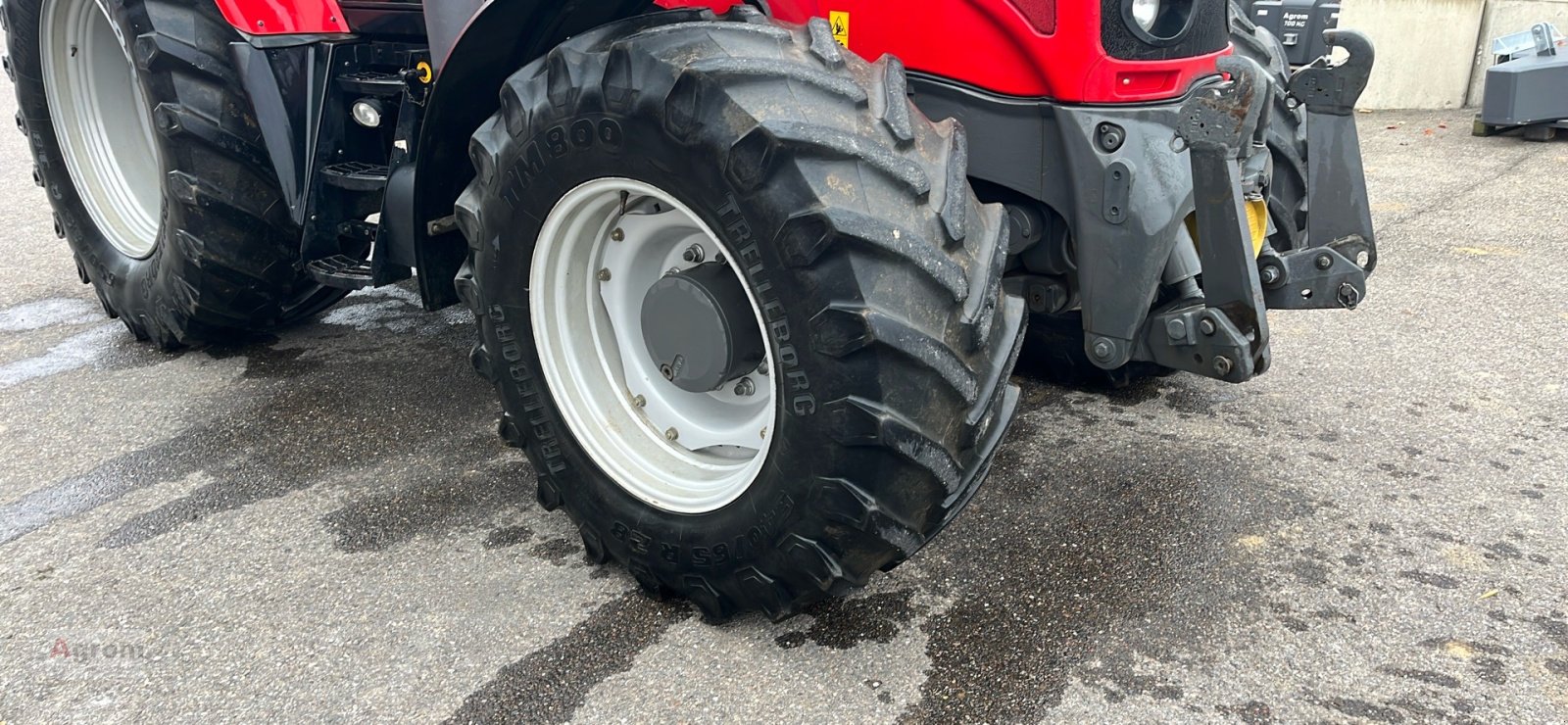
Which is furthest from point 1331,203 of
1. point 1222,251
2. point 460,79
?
point 460,79

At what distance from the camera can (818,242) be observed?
6.15 feet

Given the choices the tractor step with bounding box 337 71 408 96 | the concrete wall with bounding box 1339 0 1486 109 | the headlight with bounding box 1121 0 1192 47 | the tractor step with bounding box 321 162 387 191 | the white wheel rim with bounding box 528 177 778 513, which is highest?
the headlight with bounding box 1121 0 1192 47

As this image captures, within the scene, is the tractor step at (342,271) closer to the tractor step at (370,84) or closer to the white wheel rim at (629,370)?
the tractor step at (370,84)

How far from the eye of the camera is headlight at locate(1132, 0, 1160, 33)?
7.48 ft

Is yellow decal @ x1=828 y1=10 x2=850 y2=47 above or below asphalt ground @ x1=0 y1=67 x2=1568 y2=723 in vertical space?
above

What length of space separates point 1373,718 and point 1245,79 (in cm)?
121

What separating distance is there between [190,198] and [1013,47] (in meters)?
2.52

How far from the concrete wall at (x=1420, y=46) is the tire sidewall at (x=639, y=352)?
30.0ft

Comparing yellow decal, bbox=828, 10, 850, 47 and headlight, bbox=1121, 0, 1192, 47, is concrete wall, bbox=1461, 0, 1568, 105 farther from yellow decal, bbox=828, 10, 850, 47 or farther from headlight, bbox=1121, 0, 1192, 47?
yellow decal, bbox=828, 10, 850, 47

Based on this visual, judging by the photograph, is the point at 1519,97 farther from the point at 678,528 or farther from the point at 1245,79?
the point at 678,528

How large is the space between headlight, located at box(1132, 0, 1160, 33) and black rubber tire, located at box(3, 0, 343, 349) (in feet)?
8.37

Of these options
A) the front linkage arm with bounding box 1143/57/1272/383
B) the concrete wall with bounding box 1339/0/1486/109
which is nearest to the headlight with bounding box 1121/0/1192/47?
the front linkage arm with bounding box 1143/57/1272/383

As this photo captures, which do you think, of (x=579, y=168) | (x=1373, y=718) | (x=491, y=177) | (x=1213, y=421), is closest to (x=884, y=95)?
(x=579, y=168)

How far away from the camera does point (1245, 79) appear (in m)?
2.07
